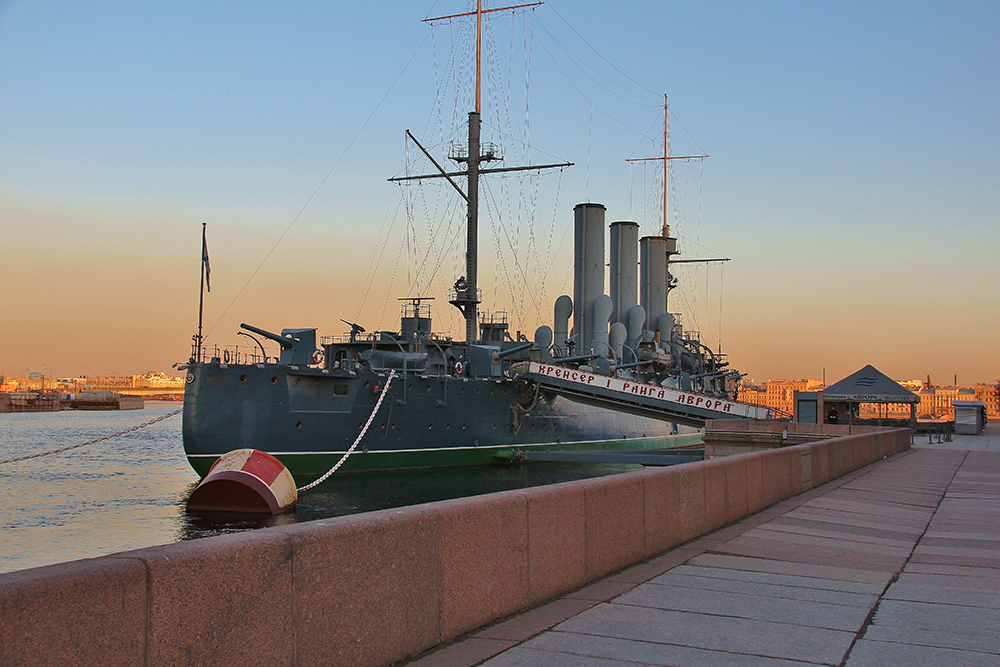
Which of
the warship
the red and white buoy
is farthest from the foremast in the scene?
the red and white buoy

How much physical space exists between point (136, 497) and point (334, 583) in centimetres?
2628

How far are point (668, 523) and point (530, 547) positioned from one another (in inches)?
103

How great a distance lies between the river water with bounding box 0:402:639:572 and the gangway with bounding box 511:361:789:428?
3.54 meters

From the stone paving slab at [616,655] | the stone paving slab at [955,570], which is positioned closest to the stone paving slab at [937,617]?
the stone paving slab at [616,655]

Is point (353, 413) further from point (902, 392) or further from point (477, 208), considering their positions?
point (902, 392)

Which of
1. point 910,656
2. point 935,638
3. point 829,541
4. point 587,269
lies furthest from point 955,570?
point 587,269

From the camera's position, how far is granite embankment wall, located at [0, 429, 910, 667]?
316 centimetres

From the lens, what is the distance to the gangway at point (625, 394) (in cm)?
3619

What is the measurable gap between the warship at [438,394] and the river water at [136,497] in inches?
50.6

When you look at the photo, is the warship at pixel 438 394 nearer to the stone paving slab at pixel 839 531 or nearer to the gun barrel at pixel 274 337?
the gun barrel at pixel 274 337

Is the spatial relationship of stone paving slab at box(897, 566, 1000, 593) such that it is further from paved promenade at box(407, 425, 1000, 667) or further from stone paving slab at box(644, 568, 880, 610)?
stone paving slab at box(644, 568, 880, 610)

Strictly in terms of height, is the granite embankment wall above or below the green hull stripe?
above

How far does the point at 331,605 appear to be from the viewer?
14.1 ft

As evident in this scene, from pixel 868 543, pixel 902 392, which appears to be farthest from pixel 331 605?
pixel 902 392
